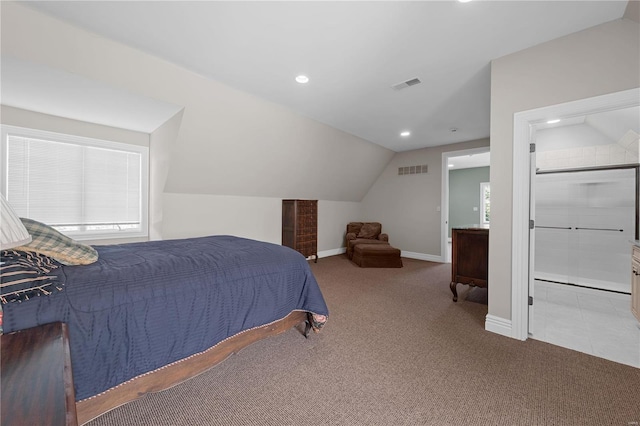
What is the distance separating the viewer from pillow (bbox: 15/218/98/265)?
4.41ft

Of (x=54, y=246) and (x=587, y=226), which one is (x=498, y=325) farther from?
(x=54, y=246)

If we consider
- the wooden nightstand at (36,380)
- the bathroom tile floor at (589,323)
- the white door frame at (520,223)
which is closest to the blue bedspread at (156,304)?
the wooden nightstand at (36,380)

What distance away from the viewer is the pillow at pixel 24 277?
1112 millimetres

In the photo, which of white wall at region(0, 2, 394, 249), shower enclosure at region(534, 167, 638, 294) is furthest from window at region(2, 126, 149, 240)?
shower enclosure at region(534, 167, 638, 294)

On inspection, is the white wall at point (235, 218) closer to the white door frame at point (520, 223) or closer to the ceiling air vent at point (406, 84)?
the ceiling air vent at point (406, 84)

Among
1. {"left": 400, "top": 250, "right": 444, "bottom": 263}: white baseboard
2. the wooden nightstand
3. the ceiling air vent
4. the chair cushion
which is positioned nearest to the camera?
the wooden nightstand

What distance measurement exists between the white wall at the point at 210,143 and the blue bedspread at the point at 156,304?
170 centimetres

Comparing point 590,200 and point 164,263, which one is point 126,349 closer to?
point 164,263

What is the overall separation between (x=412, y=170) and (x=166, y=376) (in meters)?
6.04

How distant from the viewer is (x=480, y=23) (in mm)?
2070

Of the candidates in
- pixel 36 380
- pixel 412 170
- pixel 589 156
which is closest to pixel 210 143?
pixel 36 380

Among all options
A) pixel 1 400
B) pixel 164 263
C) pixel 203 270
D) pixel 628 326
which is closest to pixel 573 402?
pixel 628 326

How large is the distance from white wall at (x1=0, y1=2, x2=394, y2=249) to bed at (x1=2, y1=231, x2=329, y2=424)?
1.69 metres

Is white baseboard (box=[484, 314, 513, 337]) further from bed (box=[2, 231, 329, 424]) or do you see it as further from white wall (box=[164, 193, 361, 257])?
white wall (box=[164, 193, 361, 257])
